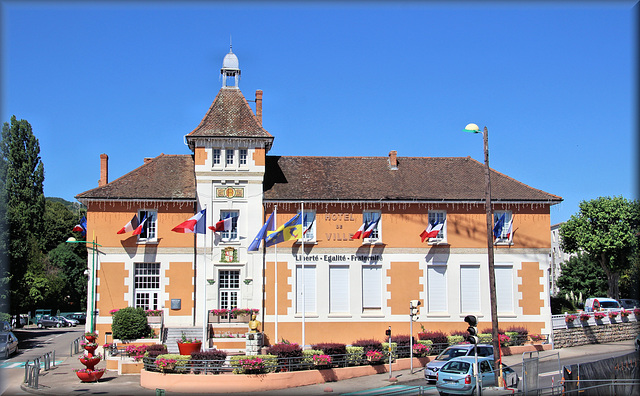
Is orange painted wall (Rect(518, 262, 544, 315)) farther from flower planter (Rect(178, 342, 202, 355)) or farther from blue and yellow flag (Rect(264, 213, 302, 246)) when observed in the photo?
flower planter (Rect(178, 342, 202, 355))

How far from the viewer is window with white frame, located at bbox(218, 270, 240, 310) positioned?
122 feet

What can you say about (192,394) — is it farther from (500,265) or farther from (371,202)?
(500,265)

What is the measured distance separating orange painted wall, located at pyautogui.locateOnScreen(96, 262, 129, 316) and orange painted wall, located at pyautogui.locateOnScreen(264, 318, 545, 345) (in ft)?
28.2

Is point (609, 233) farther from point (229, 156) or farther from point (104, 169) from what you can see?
point (104, 169)

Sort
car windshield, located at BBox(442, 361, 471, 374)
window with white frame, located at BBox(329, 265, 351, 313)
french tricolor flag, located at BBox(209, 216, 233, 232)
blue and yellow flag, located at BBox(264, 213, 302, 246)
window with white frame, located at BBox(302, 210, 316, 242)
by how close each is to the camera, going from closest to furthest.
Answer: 1. car windshield, located at BBox(442, 361, 471, 374)
2. blue and yellow flag, located at BBox(264, 213, 302, 246)
3. french tricolor flag, located at BBox(209, 216, 233, 232)
4. window with white frame, located at BBox(329, 265, 351, 313)
5. window with white frame, located at BBox(302, 210, 316, 242)

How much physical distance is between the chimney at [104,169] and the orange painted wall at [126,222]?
8.74 ft

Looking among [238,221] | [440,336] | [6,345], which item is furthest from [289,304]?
[6,345]

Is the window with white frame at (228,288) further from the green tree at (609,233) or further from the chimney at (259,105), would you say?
the green tree at (609,233)

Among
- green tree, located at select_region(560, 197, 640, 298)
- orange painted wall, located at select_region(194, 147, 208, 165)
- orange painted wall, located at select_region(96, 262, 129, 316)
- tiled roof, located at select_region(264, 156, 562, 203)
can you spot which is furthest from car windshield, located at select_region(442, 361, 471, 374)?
green tree, located at select_region(560, 197, 640, 298)

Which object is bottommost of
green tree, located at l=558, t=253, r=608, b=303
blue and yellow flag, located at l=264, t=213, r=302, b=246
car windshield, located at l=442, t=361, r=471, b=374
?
car windshield, located at l=442, t=361, r=471, b=374

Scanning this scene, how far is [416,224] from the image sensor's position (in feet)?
128

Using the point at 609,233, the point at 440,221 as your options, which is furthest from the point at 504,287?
the point at 609,233

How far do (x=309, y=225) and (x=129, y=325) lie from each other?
1164 centimetres

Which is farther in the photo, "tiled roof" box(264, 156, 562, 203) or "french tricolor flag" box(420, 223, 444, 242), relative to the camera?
"tiled roof" box(264, 156, 562, 203)
